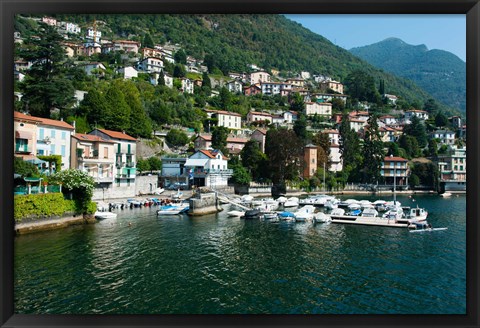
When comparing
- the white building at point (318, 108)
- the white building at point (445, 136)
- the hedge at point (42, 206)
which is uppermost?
the white building at point (318, 108)

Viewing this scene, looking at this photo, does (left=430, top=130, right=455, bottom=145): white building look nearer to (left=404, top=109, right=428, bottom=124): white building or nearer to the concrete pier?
(left=404, top=109, right=428, bottom=124): white building

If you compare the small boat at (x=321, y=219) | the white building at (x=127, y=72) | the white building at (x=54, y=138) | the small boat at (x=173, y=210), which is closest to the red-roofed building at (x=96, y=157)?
the white building at (x=54, y=138)

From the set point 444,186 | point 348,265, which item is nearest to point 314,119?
point 444,186

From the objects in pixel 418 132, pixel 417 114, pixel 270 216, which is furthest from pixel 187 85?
pixel 270 216

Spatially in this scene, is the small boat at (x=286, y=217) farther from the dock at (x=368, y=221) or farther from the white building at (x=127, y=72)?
the white building at (x=127, y=72)

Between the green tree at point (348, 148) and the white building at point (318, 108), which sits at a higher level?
the white building at point (318, 108)

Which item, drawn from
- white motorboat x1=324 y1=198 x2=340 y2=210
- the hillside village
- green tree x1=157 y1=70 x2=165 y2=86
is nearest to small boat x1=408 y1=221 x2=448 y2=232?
the hillside village

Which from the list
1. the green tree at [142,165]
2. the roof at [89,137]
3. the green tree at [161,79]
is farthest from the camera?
the green tree at [161,79]
